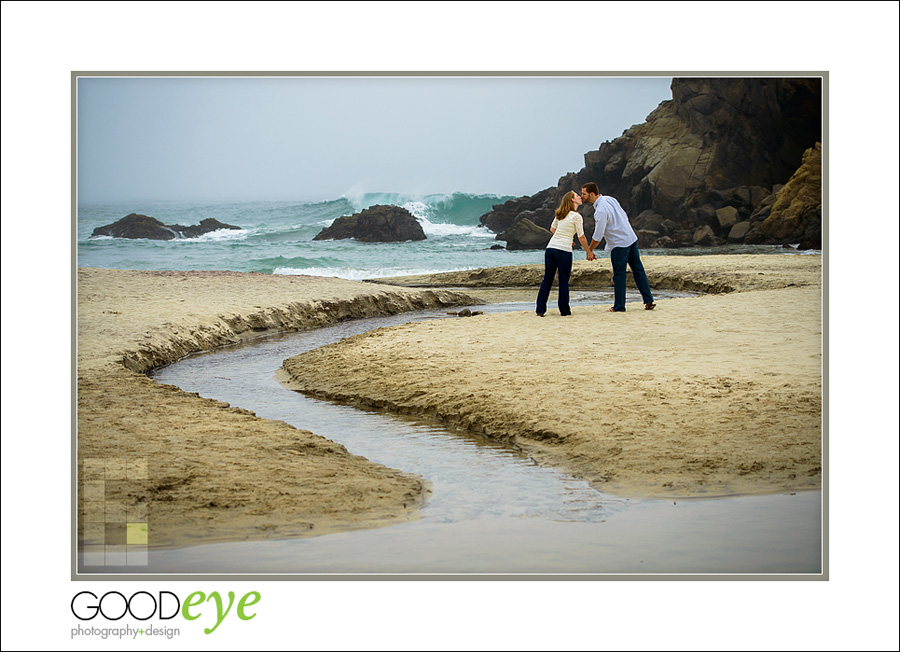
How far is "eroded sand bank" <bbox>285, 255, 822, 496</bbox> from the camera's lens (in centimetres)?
449

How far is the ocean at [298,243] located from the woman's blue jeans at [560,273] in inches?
23.3

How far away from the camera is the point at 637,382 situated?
586 cm

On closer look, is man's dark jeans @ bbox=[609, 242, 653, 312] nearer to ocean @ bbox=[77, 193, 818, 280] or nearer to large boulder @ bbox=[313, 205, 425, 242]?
ocean @ bbox=[77, 193, 818, 280]

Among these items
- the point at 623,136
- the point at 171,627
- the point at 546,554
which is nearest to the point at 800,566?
the point at 546,554

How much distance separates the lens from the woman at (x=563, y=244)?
25.6 feet

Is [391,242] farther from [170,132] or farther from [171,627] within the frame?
[171,627]

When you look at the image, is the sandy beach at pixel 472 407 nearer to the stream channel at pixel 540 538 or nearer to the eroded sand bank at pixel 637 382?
the eroded sand bank at pixel 637 382

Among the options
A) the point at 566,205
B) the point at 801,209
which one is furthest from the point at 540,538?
the point at 566,205

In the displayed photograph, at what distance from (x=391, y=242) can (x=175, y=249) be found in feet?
11.1

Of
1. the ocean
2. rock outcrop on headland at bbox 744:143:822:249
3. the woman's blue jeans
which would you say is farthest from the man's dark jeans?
rock outcrop on headland at bbox 744:143:822:249

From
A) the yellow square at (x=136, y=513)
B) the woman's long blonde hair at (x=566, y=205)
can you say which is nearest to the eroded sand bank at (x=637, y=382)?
the woman's long blonde hair at (x=566, y=205)

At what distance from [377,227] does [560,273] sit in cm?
341

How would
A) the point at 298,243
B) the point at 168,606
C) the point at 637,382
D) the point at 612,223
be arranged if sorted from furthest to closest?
the point at 298,243 < the point at 612,223 < the point at 637,382 < the point at 168,606

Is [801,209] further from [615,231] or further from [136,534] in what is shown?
[136,534]
